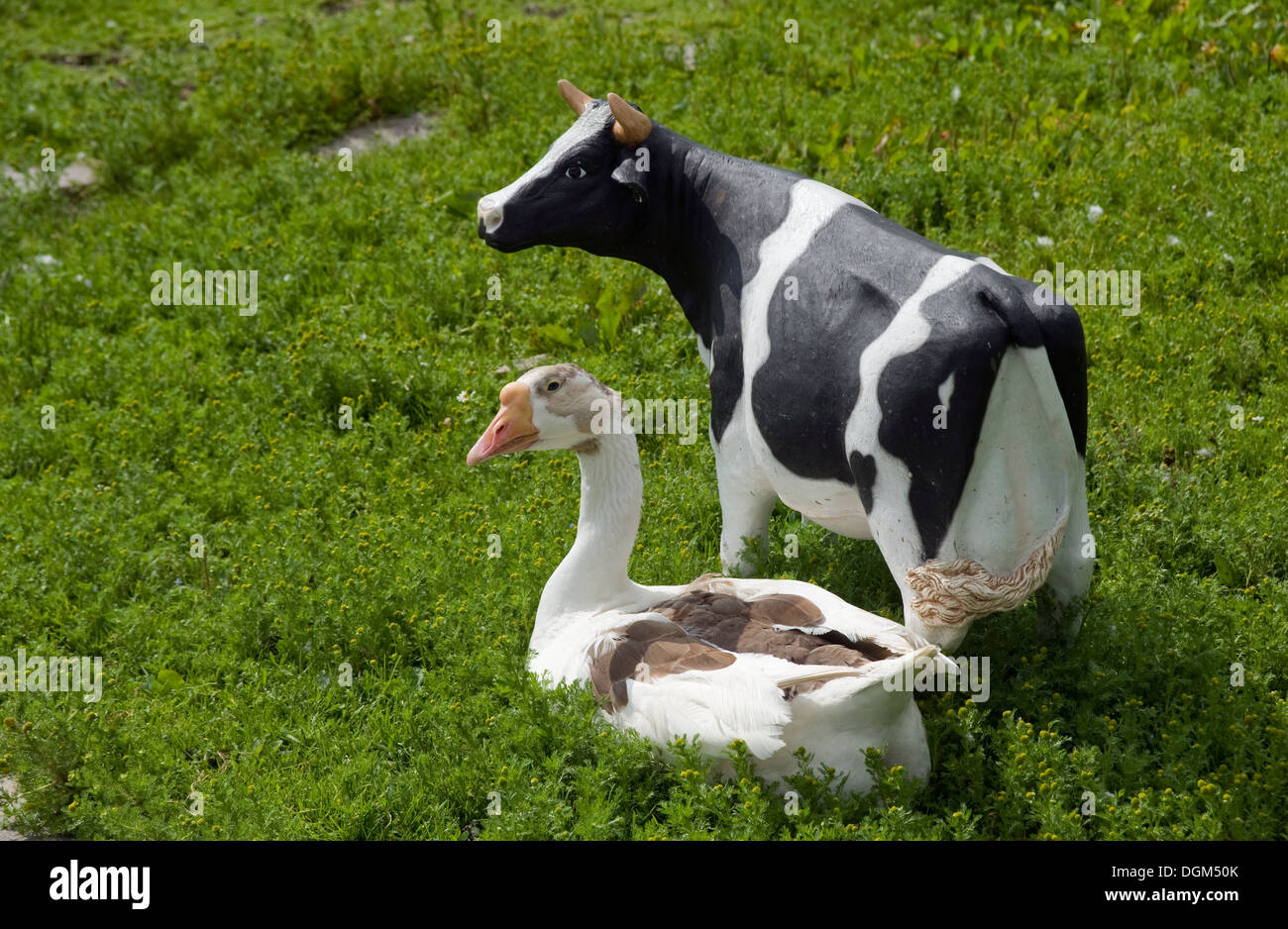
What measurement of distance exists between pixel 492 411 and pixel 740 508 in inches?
94.6

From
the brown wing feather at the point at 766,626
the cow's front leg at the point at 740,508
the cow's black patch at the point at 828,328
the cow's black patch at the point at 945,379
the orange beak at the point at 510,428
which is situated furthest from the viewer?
the cow's front leg at the point at 740,508

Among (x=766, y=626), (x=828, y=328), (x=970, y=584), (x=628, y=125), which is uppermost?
(x=628, y=125)

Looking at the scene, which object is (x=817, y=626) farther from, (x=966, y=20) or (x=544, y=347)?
(x=966, y=20)

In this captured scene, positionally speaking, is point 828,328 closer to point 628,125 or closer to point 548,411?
point 548,411

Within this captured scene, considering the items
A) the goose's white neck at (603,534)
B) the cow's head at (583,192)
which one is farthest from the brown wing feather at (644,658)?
the cow's head at (583,192)

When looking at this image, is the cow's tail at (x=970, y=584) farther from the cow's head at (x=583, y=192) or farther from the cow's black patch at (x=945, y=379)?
the cow's head at (x=583, y=192)

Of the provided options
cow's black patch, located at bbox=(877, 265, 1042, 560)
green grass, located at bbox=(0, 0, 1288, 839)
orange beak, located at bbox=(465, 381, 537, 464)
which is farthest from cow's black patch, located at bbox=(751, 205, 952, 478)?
green grass, located at bbox=(0, 0, 1288, 839)

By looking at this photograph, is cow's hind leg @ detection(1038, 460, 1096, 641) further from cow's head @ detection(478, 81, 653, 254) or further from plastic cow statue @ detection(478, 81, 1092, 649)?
cow's head @ detection(478, 81, 653, 254)

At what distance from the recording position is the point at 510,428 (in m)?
5.26

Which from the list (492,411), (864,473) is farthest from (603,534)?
(492,411)

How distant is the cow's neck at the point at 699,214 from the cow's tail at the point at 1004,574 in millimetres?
1184

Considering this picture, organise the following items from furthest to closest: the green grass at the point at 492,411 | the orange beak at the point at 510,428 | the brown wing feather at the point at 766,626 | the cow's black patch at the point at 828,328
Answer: the orange beak at the point at 510,428 < the green grass at the point at 492,411 < the brown wing feather at the point at 766,626 < the cow's black patch at the point at 828,328

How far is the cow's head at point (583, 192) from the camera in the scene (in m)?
5.52

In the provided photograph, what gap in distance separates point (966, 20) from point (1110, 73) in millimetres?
1561
